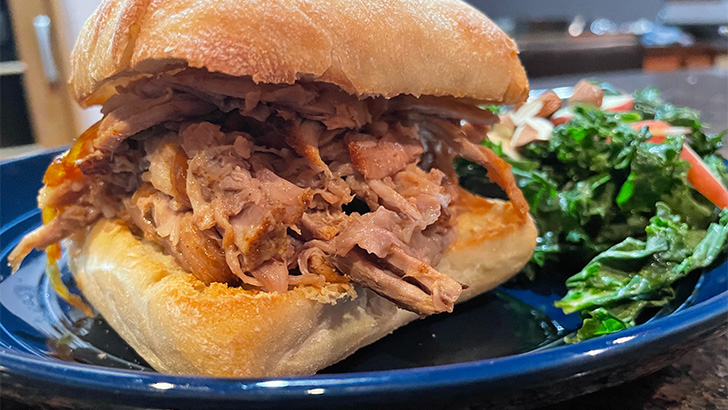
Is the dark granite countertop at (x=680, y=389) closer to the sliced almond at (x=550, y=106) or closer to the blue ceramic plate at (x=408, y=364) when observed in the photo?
the blue ceramic plate at (x=408, y=364)

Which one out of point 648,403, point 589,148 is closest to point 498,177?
point 589,148

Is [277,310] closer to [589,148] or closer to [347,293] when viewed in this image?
[347,293]

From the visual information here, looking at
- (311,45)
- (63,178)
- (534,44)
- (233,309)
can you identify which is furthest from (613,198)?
(534,44)

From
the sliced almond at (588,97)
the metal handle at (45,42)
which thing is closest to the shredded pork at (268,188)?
the sliced almond at (588,97)

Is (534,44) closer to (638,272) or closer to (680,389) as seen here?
(638,272)

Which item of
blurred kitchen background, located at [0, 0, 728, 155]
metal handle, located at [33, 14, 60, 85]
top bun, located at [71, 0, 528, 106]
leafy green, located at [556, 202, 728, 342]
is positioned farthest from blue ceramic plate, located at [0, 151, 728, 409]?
metal handle, located at [33, 14, 60, 85]
